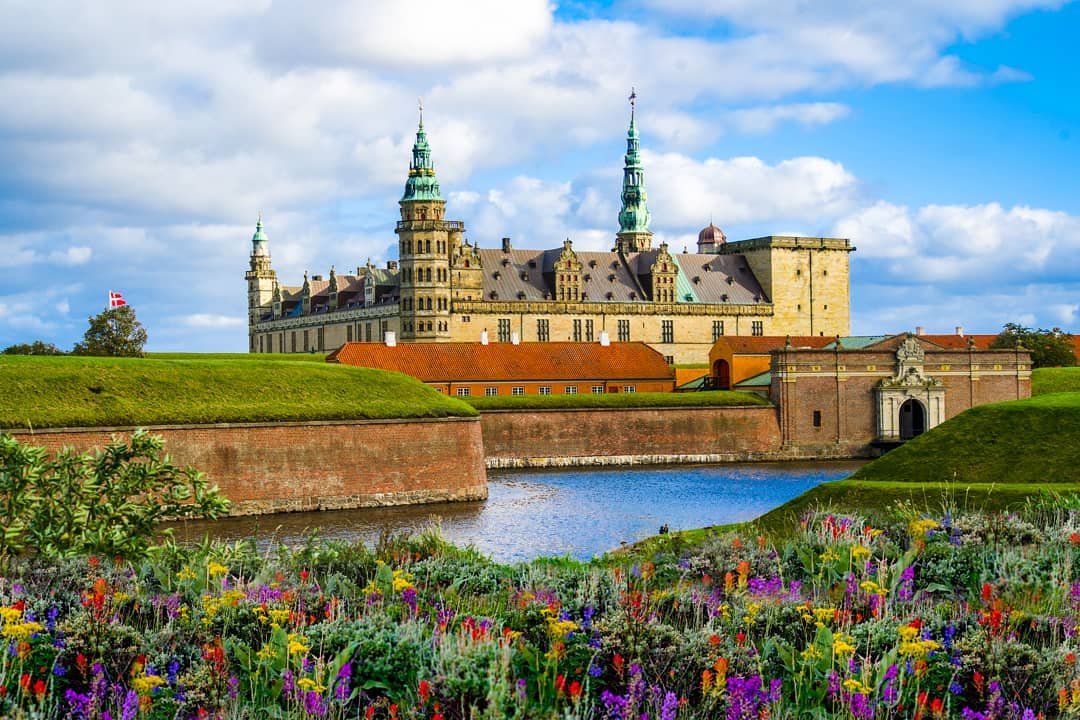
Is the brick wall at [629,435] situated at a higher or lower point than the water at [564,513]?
higher

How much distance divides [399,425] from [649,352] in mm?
28184

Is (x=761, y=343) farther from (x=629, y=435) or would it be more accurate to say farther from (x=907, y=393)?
(x=629, y=435)

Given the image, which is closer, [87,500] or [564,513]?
[87,500]

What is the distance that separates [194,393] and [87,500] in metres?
23.4

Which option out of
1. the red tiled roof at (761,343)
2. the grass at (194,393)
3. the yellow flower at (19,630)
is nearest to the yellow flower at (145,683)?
the yellow flower at (19,630)

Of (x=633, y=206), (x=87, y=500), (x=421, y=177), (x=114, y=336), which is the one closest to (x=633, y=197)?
(x=633, y=206)

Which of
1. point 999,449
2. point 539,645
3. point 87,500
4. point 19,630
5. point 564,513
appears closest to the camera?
point 19,630

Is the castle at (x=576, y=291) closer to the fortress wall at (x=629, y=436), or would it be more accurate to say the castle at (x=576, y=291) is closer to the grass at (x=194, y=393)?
the fortress wall at (x=629, y=436)

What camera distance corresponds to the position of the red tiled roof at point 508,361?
204 ft

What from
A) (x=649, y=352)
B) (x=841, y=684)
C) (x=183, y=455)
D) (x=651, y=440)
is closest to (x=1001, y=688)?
(x=841, y=684)

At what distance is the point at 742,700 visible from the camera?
33.6 ft

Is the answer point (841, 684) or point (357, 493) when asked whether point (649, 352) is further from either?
point (841, 684)

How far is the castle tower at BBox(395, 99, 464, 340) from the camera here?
3420 inches

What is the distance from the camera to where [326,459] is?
41000mm
